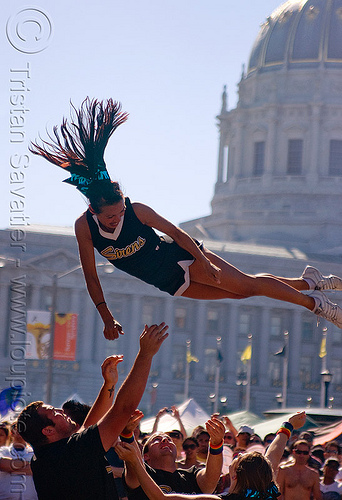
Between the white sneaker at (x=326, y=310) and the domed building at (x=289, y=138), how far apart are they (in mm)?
99963

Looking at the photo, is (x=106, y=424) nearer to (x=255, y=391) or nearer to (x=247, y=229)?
(x=255, y=391)

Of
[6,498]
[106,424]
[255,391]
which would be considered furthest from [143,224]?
[255,391]

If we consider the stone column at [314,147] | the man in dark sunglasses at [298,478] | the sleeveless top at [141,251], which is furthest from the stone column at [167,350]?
the sleeveless top at [141,251]

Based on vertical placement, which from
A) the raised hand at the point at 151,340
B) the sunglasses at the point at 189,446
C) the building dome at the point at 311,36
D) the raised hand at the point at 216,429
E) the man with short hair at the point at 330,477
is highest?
the building dome at the point at 311,36

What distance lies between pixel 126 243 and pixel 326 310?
6.28 feet

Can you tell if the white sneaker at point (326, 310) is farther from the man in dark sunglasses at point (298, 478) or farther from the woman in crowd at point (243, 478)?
the man in dark sunglasses at point (298, 478)

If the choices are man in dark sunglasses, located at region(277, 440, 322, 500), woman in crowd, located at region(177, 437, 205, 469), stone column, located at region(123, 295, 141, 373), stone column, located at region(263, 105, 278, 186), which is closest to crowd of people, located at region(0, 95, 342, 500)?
woman in crowd, located at region(177, 437, 205, 469)

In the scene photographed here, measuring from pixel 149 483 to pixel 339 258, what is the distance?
9392cm

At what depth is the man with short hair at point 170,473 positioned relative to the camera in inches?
352

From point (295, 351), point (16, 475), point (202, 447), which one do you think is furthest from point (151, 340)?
point (295, 351)

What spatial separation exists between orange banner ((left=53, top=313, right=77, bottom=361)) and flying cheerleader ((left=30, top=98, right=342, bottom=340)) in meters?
54.2

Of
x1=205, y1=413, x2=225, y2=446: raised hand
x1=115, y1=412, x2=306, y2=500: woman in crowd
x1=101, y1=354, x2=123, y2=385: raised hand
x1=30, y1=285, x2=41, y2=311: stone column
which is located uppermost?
x1=30, y1=285, x2=41, y2=311: stone column

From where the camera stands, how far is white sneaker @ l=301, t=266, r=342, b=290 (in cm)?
993

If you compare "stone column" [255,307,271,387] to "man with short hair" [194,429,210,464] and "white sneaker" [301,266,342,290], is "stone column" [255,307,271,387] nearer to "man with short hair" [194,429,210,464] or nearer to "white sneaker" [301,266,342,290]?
"man with short hair" [194,429,210,464]
